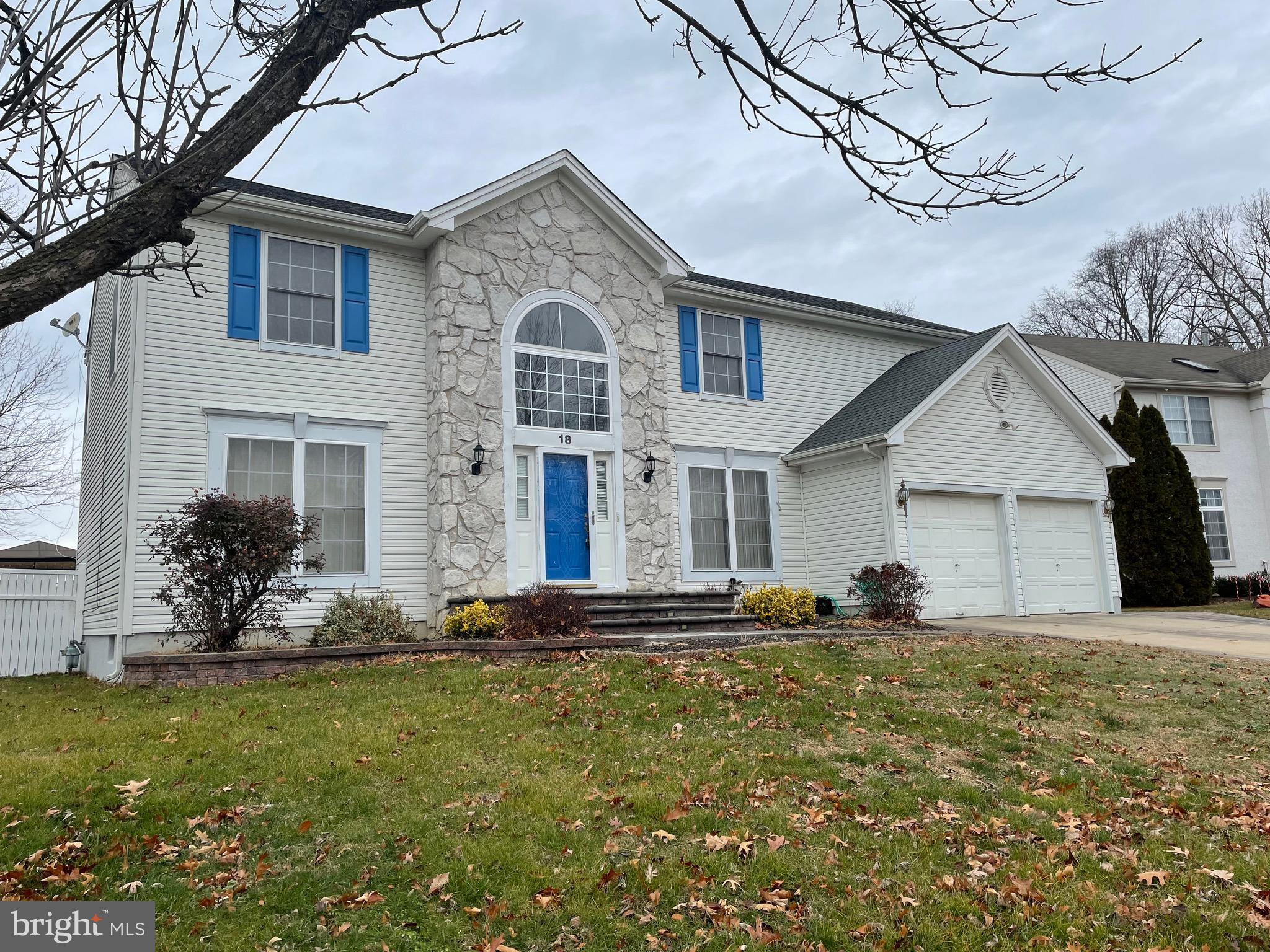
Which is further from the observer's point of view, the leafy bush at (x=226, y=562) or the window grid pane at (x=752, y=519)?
the window grid pane at (x=752, y=519)

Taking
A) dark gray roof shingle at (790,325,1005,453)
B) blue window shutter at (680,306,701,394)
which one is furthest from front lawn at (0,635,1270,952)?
blue window shutter at (680,306,701,394)

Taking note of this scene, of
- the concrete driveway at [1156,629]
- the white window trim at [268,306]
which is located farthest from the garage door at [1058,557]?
the white window trim at [268,306]

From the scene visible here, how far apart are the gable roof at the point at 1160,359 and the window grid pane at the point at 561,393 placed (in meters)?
17.3

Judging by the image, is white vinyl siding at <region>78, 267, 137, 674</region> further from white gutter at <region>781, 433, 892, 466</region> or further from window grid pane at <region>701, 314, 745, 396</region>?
white gutter at <region>781, 433, 892, 466</region>

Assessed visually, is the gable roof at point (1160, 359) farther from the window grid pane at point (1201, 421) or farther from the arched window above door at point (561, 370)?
the arched window above door at point (561, 370)

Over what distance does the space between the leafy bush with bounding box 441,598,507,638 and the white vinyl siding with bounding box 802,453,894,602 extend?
6951 mm

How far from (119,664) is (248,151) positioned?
31.2ft

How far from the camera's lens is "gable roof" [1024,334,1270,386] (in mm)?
25766

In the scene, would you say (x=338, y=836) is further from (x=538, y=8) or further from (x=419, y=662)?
(x=419, y=662)

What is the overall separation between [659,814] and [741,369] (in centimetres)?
1242

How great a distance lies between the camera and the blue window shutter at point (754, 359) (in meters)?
16.9

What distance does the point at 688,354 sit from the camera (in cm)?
1620

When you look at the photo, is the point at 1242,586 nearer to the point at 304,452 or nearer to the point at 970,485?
the point at 970,485

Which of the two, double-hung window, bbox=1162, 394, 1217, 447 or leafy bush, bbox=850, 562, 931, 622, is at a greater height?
double-hung window, bbox=1162, 394, 1217, 447
